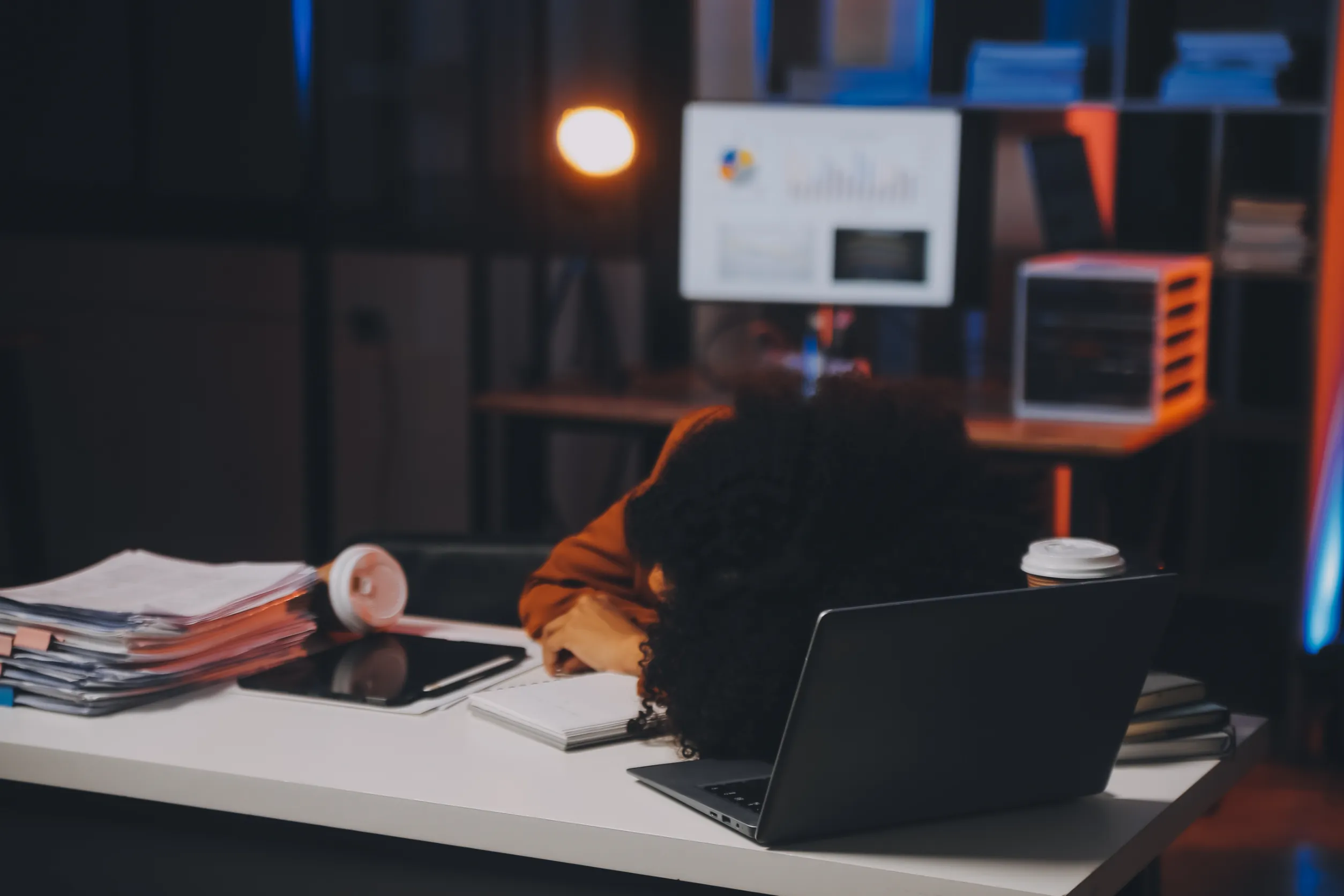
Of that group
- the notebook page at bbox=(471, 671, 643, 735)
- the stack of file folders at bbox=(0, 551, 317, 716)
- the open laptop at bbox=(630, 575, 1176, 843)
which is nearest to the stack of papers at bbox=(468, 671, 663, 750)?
the notebook page at bbox=(471, 671, 643, 735)

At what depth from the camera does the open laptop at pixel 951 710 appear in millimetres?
1055

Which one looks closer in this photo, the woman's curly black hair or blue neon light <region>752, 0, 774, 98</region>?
the woman's curly black hair

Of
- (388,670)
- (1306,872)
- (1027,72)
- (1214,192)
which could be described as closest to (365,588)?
(388,670)

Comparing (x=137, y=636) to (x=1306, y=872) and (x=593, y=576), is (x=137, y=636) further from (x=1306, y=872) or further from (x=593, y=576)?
(x=1306, y=872)

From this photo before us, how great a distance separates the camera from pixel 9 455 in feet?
13.4

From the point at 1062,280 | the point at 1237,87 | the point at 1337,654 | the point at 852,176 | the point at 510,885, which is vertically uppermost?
the point at 1237,87

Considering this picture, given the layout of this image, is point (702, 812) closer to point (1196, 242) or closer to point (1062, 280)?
point (1062, 280)

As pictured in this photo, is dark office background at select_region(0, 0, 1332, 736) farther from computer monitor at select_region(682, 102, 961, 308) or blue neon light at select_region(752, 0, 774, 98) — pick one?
computer monitor at select_region(682, 102, 961, 308)

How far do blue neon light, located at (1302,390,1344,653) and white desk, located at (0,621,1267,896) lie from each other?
2315 millimetres

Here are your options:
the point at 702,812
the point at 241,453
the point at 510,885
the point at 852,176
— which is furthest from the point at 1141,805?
the point at 241,453

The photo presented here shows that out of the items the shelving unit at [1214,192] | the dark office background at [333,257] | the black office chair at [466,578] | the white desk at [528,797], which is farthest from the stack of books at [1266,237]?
the white desk at [528,797]

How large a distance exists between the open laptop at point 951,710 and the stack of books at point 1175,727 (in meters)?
0.12

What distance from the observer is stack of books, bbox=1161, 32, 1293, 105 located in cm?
340

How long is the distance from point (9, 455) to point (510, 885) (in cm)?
332
